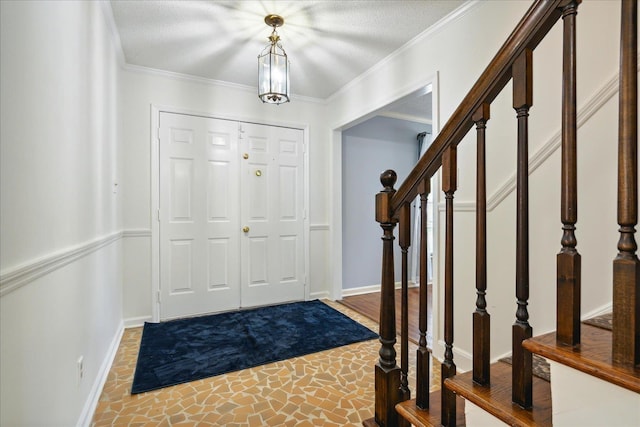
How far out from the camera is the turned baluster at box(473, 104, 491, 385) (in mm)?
929

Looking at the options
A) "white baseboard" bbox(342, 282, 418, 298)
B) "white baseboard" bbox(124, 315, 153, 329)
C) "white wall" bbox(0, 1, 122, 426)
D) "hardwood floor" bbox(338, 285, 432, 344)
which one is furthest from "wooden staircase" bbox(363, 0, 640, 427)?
"white baseboard" bbox(342, 282, 418, 298)

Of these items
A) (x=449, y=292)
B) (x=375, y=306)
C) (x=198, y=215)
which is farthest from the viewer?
(x=375, y=306)

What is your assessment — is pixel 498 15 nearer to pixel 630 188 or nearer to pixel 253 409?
pixel 630 188

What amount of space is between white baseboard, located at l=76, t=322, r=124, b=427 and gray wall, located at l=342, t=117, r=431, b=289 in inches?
103

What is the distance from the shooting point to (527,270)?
2.72ft

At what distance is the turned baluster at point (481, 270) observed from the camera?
3.05 ft

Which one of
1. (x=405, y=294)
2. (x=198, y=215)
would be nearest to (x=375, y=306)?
(x=198, y=215)

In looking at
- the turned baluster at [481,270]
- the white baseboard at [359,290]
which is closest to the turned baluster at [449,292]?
the turned baluster at [481,270]

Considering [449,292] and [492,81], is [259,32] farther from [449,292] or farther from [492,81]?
[449,292]

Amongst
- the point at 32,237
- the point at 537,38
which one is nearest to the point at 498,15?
the point at 537,38

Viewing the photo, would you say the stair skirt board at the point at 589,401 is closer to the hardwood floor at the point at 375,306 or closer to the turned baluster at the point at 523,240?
the turned baluster at the point at 523,240

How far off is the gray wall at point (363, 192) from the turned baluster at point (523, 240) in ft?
11.2

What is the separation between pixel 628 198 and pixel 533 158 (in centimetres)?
131

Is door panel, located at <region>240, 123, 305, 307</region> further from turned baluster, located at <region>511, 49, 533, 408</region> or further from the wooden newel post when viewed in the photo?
turned baluster, located at <region>511, 49, 533, 408</region>
